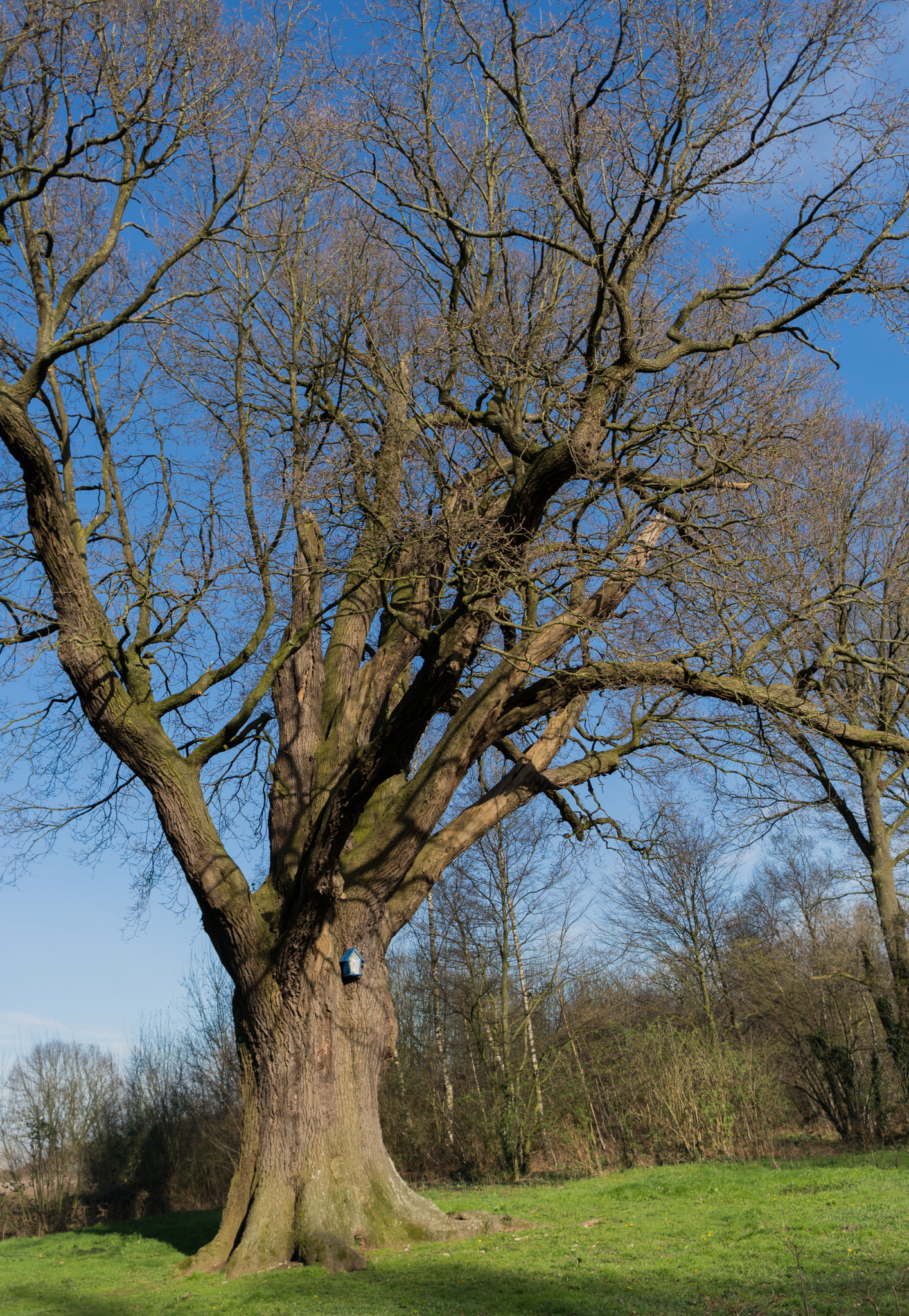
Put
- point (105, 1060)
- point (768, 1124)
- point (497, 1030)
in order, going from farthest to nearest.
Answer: point (105, 1060) < point (497, 1030) < point (768, 1124)

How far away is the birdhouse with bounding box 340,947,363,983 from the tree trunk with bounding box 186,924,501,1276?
7 cm

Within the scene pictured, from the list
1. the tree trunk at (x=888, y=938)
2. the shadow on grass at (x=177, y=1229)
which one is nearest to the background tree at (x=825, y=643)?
the tree trunk at (x=888, y=938)

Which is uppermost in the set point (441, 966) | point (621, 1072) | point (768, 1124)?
point (441, 966)

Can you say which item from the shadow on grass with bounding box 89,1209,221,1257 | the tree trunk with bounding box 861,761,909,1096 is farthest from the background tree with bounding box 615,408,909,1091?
the shadow on grass with bounding box 89,1209,221,1257

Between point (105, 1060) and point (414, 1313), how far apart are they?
19.4 meters

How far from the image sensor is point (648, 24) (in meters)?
6.36

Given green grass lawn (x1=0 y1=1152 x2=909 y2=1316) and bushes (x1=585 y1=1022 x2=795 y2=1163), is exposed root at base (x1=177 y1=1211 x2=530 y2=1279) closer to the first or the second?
green grass lawn (x1=0 y1=1152 x2=909 y2=1316)

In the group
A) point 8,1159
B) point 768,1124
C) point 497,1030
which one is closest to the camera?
point 768,1124

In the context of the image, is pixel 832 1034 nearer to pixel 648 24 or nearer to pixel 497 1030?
pixel 497 1030

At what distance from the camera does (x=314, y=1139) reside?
7398 millimetres

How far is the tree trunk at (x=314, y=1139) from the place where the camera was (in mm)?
7070

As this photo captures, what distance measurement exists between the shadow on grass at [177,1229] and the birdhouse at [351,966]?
336cm

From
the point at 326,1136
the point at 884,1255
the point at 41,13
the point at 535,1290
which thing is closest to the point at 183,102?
the point at 41,13

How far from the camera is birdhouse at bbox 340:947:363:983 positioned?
7.81 meters
